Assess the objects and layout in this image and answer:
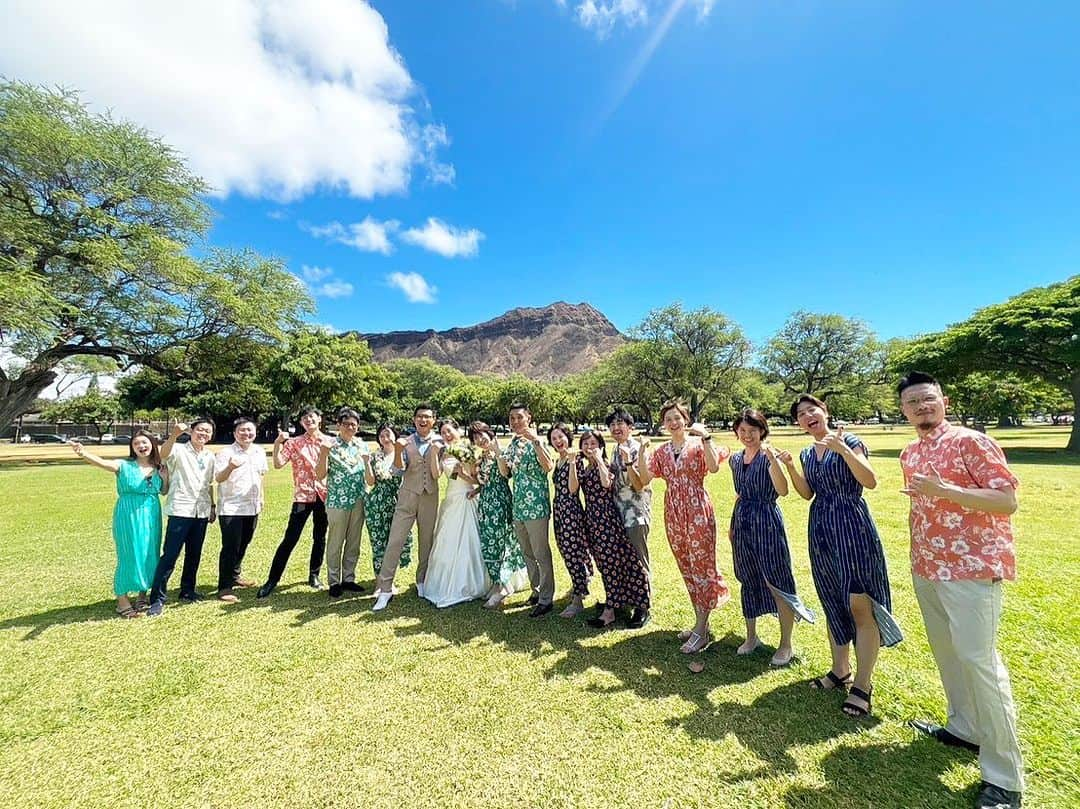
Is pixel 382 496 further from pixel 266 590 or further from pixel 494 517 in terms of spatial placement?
pixel 266 590

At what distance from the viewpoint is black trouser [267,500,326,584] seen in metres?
5.44

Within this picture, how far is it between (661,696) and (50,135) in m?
29.9

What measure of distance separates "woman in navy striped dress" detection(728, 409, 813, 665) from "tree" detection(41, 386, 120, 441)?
2771 inches

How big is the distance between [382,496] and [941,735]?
522cm

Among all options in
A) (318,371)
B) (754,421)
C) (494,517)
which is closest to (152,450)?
(494,517)

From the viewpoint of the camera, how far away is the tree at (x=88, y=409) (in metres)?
54.8

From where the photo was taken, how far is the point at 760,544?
3537 mm

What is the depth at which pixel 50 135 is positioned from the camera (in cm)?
1933

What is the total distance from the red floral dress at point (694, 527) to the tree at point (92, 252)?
2464cm

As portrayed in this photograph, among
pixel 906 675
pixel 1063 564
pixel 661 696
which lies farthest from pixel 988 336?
pixel 661 696

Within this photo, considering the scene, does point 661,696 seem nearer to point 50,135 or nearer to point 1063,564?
point 1063,564

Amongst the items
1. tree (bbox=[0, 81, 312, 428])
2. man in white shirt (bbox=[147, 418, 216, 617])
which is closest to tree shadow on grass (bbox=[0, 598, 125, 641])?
man in white shirt (bbox=[147, 418, 216, 617])

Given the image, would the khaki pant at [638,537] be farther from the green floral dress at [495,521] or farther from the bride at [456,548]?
the bride at [456,548]

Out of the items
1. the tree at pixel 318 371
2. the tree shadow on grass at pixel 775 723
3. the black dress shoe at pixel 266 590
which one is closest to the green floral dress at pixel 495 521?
the tree shadow on grass at pixel 775 723
